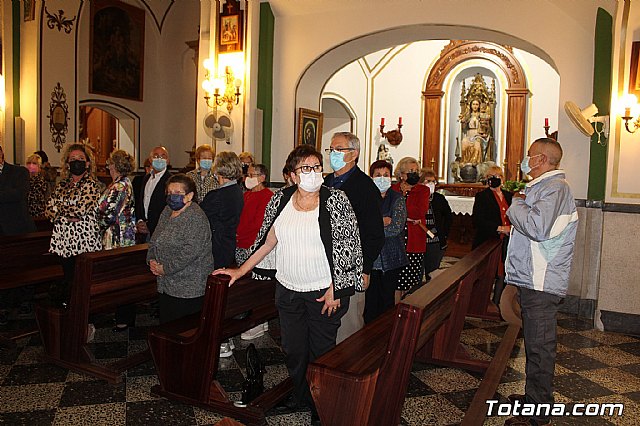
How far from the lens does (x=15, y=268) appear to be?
5.21 meters

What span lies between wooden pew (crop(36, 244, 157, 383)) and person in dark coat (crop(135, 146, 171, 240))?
1105 millimetres

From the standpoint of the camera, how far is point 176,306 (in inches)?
151

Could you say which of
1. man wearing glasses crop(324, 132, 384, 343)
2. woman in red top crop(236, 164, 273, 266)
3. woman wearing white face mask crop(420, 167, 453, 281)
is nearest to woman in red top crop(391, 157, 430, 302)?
woman wearing white face mask crop(420, 167, 453, 281)

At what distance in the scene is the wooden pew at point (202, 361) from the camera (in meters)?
3.32

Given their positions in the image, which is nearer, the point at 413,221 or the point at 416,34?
the point at 413,221

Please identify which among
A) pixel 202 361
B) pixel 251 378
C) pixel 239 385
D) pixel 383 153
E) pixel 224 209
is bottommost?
pixel 239 385

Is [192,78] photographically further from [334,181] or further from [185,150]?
[334,181]

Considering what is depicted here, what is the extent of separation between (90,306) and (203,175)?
7.78 ft

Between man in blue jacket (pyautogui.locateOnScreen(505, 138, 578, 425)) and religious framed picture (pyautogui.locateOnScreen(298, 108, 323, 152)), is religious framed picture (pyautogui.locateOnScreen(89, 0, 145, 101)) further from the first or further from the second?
man in blue jacket (pyautogui.locateOnScreen(505, 138, 578, 425))

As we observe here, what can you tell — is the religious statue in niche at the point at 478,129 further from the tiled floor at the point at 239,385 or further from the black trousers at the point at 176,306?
the black trousers at the point at 176,306

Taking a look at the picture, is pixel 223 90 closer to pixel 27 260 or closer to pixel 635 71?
pixel 27 260

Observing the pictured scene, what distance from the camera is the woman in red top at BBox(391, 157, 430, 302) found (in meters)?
5.65

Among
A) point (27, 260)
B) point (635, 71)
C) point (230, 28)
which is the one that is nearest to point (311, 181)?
point (27, 260)

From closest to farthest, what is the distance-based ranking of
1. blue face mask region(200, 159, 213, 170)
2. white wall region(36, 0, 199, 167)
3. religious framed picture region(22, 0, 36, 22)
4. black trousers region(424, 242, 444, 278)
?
blue face mask region(200, 159, 213, 170)
black trousers region(424, 242, 444, 278)
religious framed picture region(22, 0, 36, 22)
white wall region(36, 0, 199, 167)
